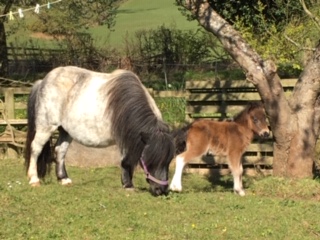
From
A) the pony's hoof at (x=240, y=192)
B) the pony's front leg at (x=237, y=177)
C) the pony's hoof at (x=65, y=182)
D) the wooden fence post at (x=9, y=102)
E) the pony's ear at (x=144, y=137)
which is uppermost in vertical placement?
the pony's ear at (x=144, y=137)

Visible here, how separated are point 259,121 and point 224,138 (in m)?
0.52

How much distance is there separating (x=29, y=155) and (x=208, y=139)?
256cm

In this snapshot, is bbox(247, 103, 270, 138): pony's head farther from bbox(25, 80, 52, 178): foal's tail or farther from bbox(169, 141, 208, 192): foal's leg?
bbox(25, 80, 52, 178): foal's tail

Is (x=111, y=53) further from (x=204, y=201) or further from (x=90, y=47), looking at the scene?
(x=204, y=201)

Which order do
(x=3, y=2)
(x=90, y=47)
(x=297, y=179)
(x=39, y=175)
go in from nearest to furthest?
(x=297, y=179), (x=39, y=175), (x=3, y=2), (x=90, y=47)

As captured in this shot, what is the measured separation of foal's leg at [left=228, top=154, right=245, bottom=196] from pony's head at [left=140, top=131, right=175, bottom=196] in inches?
48.4

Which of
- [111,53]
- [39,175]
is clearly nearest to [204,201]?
[39,175]

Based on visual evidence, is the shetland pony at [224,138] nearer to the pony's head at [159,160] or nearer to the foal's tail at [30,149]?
the pony's head at [159,160]

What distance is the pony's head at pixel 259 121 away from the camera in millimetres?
8820

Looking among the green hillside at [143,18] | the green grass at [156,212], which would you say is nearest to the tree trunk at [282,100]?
the green grass at [156,212]

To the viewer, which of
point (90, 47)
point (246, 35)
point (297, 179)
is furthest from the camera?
point (90, 47)

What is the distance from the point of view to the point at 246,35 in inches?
473

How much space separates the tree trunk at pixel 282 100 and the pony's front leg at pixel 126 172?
198 centimetres

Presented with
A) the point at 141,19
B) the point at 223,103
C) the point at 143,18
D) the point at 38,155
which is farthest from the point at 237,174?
the point at 143,18
